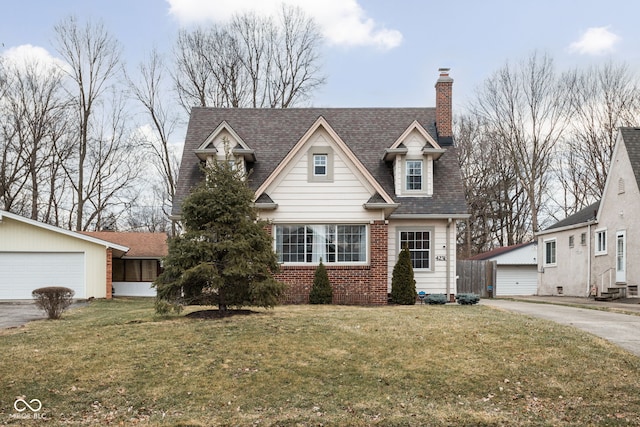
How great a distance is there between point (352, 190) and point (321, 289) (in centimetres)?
344

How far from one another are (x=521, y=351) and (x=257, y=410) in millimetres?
5264

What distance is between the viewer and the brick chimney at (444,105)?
23500 millimetres

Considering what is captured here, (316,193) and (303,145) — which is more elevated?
(303,145)

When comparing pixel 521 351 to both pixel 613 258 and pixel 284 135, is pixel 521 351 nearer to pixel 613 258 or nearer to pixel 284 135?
pixel 284 135

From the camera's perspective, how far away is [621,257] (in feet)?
82.6

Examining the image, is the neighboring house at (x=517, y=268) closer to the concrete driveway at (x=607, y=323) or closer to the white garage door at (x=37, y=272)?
the concrete driveway at (x=607, y=323)

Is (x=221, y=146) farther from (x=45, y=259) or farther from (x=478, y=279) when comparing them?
(x=478, y=279)

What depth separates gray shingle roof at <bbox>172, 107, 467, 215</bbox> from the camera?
2175 cm

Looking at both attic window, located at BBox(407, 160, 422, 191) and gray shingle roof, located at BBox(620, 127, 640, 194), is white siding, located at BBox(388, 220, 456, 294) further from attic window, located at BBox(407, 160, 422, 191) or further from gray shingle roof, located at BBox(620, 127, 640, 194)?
gray shingle roof, located at BBox(620, 127, 640, 194)

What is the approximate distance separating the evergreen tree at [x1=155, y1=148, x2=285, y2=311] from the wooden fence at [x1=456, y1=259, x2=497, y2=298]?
1671 centimetres

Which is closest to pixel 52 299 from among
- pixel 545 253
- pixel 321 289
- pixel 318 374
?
pixel 321 289

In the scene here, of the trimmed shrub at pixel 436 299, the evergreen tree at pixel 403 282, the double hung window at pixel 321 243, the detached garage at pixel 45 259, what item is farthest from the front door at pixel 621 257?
the detached garage at pixel 45 259

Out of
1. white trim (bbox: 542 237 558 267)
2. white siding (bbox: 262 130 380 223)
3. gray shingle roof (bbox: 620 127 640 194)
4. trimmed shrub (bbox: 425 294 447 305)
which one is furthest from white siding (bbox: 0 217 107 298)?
gray shingle roof (bbox: 620 127 640 194)

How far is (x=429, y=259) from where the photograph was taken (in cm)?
2150
